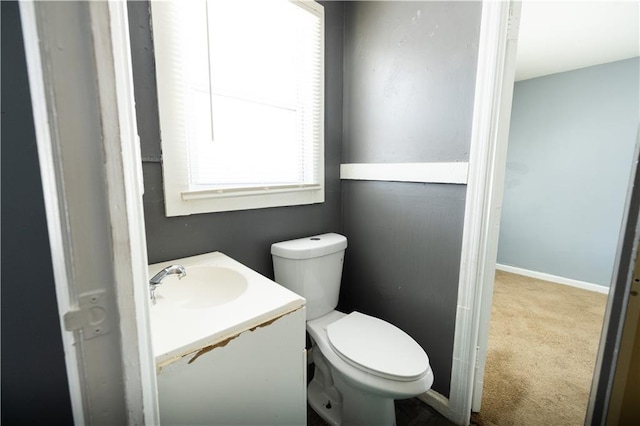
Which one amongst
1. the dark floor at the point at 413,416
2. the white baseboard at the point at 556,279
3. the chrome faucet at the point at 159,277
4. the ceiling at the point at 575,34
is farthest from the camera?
the white baseboard at the point at 556,279

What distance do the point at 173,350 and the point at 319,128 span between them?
1.24 metres

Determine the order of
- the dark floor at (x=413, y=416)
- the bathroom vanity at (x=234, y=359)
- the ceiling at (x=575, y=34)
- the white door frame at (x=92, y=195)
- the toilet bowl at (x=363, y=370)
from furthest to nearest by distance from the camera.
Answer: the ceiling at (x=575, y=34) → the dark floor at (x=413, y=416) → the toilet bowl at (x=363, y=370) → the bathroom vanity at (x=234, y=359) → the white door frame at (x=92, y=195)

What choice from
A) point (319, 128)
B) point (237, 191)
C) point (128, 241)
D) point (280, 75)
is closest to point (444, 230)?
point (319, 128)

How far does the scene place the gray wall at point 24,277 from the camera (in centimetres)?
31

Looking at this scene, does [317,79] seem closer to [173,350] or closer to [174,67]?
[174,67]

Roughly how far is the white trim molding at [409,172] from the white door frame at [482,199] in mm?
60

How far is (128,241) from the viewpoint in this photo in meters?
0.35

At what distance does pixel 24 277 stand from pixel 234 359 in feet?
1.58

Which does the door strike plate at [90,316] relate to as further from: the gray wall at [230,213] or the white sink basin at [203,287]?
the gray wall at [230,213]

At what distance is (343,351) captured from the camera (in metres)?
1.06

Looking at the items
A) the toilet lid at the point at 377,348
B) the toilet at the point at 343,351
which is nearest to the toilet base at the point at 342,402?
the toilet at the point at 343,351

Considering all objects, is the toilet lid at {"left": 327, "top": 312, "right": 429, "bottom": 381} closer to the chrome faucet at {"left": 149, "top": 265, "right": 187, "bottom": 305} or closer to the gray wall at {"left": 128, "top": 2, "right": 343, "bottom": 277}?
the gray wall at {"left": 128, "top": 2, "right": 343, "bottom": 277}

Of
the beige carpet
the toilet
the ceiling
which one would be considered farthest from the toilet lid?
the ceiling

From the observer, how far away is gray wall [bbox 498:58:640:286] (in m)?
2.37
